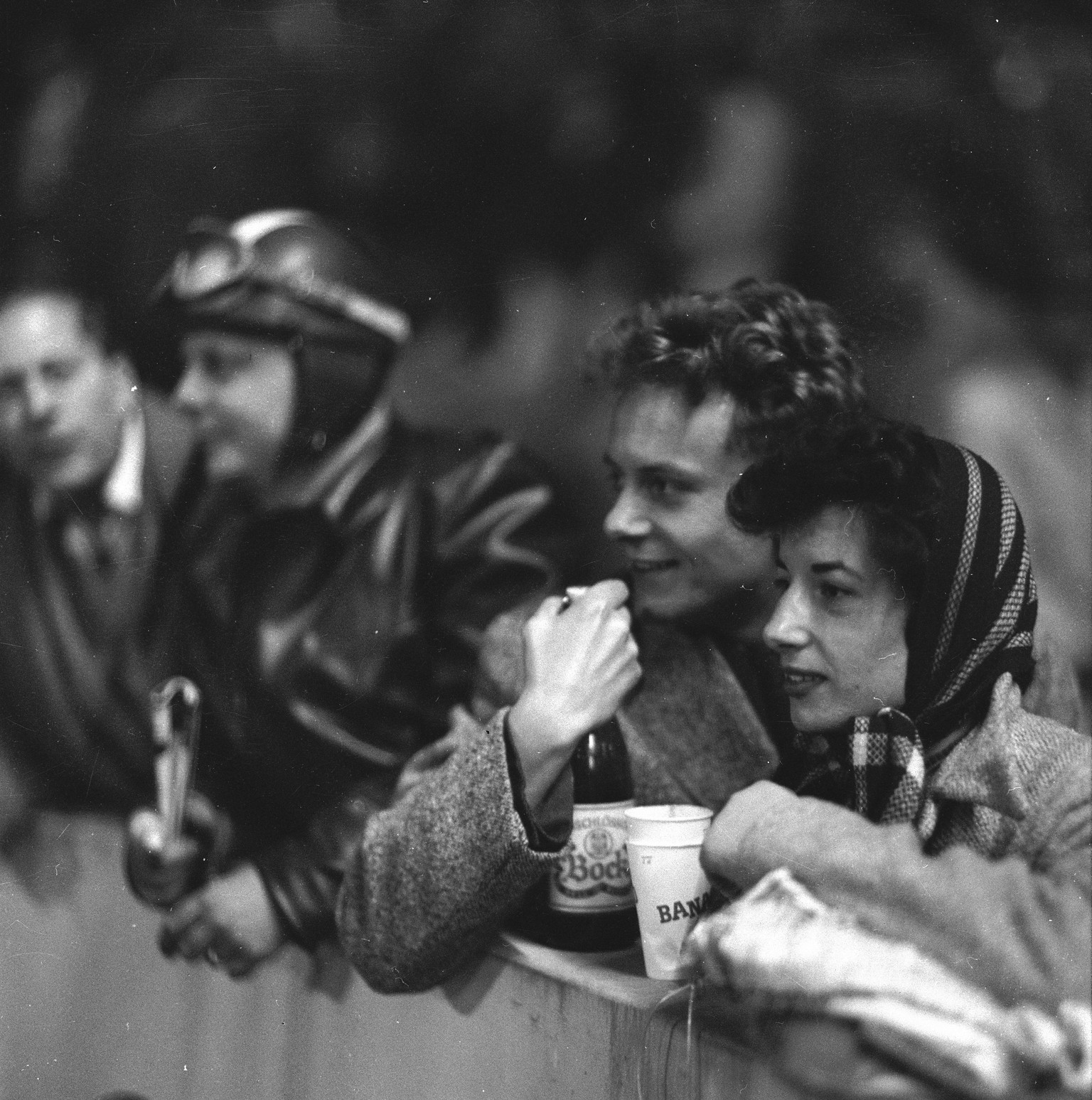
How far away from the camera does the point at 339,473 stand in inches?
85.4

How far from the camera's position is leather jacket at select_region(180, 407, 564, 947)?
6.89ft

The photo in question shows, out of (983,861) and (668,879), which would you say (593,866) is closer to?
(668,879)

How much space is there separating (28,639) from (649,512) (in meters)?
1.00

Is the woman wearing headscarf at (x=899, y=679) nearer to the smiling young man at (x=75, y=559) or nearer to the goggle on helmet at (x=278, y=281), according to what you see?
the goggle on helmet at (x=278, y=281)

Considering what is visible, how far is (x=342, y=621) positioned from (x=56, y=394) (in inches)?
23.0

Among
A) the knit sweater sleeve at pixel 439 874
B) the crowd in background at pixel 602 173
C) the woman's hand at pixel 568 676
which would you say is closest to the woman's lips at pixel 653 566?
the woman's hand at pixel 568 676

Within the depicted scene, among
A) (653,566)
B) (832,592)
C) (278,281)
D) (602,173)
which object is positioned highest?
(602,173)

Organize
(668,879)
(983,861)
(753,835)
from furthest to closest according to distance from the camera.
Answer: (668,879), (753,835), (983,861)

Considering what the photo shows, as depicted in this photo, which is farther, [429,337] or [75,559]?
[429,337]

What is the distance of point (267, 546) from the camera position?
2141 mm

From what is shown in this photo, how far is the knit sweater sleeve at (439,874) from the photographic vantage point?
62.5 inches

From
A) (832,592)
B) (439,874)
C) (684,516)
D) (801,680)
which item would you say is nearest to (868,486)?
(832,592)

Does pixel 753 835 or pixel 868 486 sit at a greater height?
pixel 868 486

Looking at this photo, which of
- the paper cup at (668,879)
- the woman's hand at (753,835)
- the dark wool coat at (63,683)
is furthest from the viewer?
the dark wool coat at (63,683)
